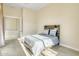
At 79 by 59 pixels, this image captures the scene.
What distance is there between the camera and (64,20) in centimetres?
216

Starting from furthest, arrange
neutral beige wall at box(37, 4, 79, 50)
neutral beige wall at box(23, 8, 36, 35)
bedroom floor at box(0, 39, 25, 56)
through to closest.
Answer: neutral beige wall at box(37, 4, 79, 50), neutral beige wall at box(23, 8, 36, 35), bedroom floor at box(0, 39, 25, 56)

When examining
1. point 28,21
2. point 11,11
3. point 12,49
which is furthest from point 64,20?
point 12,49

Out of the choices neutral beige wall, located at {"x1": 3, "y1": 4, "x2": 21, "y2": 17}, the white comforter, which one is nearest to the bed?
the white comforter

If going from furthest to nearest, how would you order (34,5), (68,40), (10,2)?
(68,40) < (34,5) < (10,2)

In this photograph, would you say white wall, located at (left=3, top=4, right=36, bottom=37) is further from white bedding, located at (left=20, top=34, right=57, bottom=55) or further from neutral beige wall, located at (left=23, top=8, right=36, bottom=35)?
white bedding, located at (left=20, top=34, right=57, bottom=55)

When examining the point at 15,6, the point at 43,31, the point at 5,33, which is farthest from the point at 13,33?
the point at 43,31

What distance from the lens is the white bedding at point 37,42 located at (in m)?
1.97

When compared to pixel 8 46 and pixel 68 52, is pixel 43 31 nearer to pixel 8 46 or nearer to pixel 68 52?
pixel 68 52

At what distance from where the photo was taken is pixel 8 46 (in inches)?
71.1

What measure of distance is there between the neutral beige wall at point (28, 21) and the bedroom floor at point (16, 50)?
1.19 ft

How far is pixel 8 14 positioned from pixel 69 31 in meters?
1.55

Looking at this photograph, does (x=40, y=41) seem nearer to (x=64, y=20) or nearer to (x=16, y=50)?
(x=16, y=50)

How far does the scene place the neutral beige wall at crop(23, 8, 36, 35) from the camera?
6.14 ft

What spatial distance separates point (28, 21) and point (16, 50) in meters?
0.73
